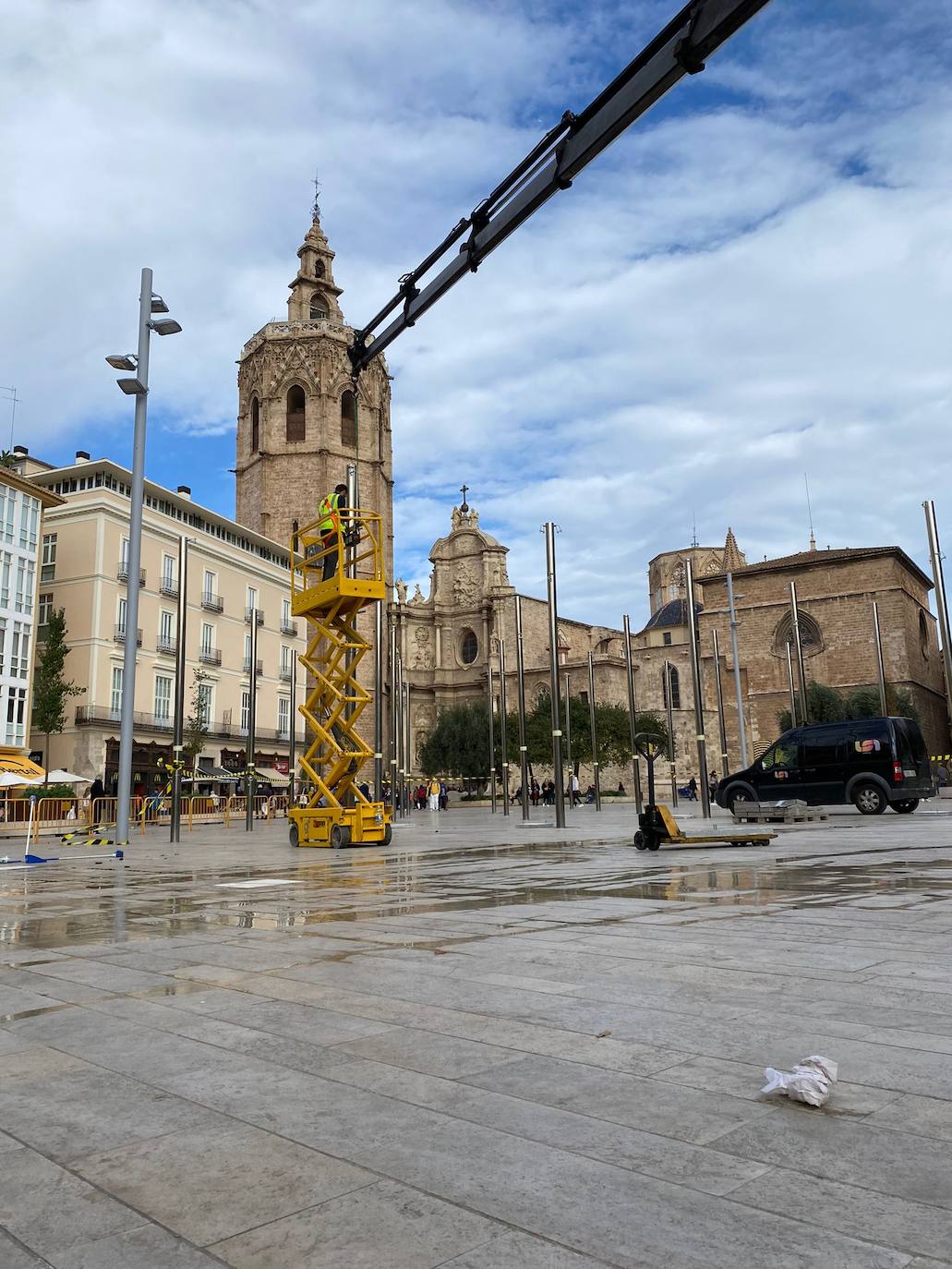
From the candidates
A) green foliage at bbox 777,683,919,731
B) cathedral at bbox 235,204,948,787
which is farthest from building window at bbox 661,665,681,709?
green foliage at bbox 777,683,919,731

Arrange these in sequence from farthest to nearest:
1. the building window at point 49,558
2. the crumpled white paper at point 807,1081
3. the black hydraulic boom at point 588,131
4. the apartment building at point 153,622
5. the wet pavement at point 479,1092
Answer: the building window at point 49,558, the apartment building at point 153,622, the black hydraulic boom at point 588,131, the crumpled white paper at point 807,1081, the wet pavement at point 479,1092

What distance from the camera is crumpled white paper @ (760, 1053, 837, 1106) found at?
2.68 meters

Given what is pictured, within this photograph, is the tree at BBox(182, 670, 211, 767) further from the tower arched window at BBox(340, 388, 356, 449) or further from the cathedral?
the tower arched window at BBox(340, 388, 356, 449)

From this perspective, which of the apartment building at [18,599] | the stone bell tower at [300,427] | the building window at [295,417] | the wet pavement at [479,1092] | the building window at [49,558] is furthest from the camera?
the building window at [295,417]

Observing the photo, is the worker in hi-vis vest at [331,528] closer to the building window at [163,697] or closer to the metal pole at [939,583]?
the metal pole at [939,583]

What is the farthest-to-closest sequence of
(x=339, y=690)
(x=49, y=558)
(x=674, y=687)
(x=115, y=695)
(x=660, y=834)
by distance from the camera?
(x=674, y=687) < (x=49, y=558) < (x=115, y=695) < (x=339, y=690) < (x=660, y=834)

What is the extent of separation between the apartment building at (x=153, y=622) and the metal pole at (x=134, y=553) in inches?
769

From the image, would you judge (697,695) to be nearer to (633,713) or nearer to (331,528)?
(633,713)

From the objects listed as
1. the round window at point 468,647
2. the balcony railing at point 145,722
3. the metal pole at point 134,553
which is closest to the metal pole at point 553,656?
the metal pole at point 134,553

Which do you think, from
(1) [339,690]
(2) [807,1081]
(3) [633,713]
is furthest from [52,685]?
(2) [807,1081]

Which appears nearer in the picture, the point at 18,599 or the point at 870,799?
the point at 870,799

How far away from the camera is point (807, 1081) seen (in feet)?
8.94

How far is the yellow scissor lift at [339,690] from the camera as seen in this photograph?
16781 mm

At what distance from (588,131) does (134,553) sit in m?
9.95
